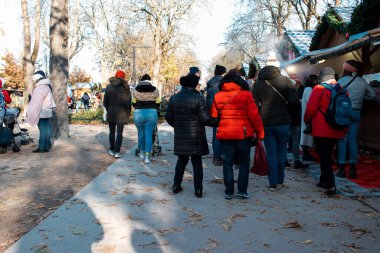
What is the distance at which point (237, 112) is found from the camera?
18.0ft

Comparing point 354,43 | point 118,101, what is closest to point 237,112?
point 118,101

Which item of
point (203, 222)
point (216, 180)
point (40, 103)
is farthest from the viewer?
point (40, 103)

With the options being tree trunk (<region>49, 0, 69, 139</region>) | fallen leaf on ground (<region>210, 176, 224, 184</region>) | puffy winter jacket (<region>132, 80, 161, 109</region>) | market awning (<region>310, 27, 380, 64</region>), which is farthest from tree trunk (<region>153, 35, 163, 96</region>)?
fallen leaf on ground (<region>210, 176, 224, 184</region>)

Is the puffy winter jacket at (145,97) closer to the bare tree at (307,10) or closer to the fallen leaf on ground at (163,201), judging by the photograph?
the fallen leaf on ground at (163,201)

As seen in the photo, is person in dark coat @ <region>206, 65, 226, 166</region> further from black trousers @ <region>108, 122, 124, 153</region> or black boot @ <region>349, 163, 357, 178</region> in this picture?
black boot @ <region>349, 163, 357, 178</region>

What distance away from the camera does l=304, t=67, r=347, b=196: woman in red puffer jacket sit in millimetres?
5836

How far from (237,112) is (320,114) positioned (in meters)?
1.35

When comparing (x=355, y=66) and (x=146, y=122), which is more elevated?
(x=355, y=66)

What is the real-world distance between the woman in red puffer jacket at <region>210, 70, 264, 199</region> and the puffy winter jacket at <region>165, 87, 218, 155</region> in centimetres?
21

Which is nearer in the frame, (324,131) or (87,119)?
(324,131)

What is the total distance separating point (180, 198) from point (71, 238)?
1.96m

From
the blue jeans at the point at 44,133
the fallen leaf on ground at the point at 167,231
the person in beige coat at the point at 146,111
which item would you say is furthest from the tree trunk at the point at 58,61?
the fallen leaf on ground at the point at 167,231

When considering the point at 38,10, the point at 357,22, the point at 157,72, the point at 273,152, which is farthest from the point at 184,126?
the point at 157,72

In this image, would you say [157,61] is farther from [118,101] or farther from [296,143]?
[296,143]
